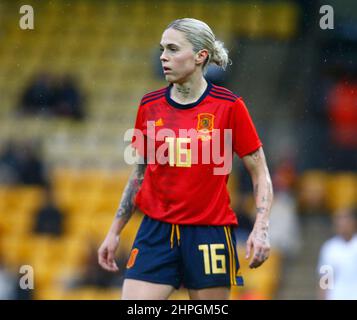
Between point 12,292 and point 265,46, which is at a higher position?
point 265,46

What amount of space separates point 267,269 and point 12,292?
327 cm

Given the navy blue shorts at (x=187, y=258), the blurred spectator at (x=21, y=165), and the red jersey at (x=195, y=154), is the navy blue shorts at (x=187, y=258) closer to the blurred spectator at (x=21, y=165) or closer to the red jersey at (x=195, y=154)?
the red jersey at (x=195, y=154)

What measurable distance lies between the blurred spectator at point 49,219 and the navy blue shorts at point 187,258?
7570mm

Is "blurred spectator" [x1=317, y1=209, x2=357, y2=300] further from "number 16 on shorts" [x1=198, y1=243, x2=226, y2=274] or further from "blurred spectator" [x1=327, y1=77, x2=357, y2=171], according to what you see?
"blurred spectator" [x1=327, y1=77, x2=357, y2=171]

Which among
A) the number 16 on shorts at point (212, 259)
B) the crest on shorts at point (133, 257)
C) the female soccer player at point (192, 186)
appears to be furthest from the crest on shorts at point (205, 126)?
the crest on shorts at point (133, 257)

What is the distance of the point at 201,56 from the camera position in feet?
18.3

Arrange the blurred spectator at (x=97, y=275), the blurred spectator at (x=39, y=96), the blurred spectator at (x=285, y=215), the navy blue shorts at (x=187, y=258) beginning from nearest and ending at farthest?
the navy blue shorts at (x=187, y=258), the blurred spectator at (x=97, y=275), the blurred spectator at (x=285, y=215), the blurred spectator at (x=39, y=96)

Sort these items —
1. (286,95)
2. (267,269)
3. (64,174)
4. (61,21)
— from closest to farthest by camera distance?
(267,269), (64,174), (286,95), (61,21)

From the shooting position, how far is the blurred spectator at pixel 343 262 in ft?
29.8

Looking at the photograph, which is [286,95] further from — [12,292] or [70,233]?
[12,292]

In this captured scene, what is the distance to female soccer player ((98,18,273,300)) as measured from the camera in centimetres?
552

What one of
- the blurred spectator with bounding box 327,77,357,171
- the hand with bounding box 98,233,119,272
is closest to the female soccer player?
the hand with bounding box 98,233,119,272
